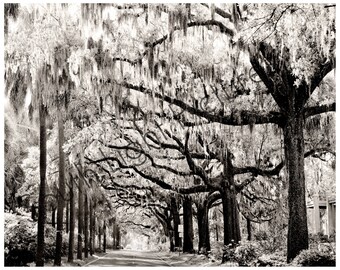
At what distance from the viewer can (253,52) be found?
1439 cm

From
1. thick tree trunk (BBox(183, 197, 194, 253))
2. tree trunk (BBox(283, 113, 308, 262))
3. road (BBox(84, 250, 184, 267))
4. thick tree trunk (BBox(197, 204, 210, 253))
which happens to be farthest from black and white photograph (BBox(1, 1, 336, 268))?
thick tree trunk (BBox(183, 197, 194, 253))

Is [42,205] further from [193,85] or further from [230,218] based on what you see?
[230,218]

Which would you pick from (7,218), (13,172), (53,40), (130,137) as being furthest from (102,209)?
(53,40)

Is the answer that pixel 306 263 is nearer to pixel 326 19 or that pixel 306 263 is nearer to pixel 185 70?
pixel 326 19

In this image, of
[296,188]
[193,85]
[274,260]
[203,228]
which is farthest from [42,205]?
[203,228]

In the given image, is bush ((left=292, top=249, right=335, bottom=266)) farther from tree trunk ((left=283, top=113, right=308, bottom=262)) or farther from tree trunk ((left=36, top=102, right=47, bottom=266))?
tree trunk ((left=36, top=102, right=47, bottom=266))

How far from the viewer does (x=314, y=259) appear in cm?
1318

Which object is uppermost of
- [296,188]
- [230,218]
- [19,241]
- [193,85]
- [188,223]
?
[193,85]

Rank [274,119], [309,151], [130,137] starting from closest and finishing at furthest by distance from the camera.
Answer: [274,119], [309,151], [130,137]

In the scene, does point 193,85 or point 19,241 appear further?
point 19,241

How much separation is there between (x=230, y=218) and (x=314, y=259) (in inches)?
385

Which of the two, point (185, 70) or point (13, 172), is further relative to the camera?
point (13, 172)

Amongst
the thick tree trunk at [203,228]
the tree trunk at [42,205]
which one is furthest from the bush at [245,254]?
the thick tree trunk at [203,228]

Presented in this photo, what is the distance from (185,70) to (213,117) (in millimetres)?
2284
